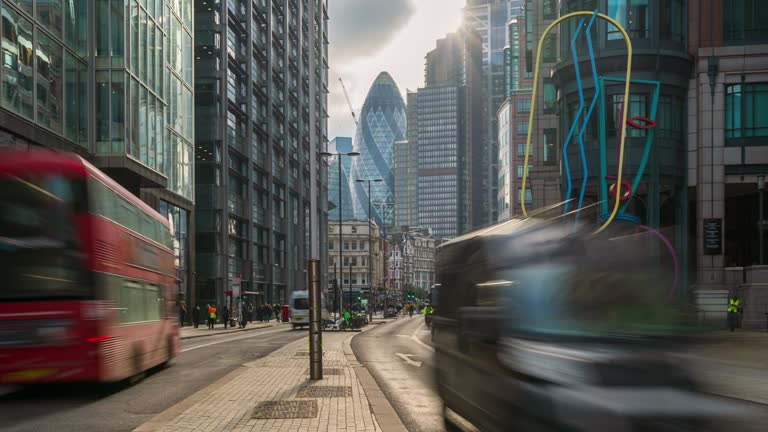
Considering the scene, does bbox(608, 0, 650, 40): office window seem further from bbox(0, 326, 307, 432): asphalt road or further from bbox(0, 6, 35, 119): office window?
bbox(0, 326, 307, 432): asphalt road

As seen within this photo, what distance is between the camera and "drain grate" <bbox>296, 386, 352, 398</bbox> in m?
11.6

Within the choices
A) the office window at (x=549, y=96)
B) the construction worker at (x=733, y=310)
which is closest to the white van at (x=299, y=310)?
the office window at (x=549, y=96)

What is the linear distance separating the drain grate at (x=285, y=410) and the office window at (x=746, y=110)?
116 feet

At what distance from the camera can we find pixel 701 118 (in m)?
39.7

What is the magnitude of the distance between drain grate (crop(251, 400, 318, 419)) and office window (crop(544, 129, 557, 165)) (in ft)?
161

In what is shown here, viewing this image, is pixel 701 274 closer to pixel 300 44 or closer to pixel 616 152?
pixel 616 152

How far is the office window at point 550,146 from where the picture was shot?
189 feet

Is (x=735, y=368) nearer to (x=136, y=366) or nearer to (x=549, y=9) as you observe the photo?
→ (x=136, y=366)

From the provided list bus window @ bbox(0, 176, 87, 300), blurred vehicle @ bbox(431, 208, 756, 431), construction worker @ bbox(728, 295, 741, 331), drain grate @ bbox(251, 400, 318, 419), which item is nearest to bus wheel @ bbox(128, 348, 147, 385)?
bus window @ bbox(0, 176, 87, 300)

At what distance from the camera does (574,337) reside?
5.87 metres

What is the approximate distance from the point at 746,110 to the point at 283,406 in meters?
36.2

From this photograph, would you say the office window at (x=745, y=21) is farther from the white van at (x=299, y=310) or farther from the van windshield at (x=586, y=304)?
the van windshield at (x=586, y=304)

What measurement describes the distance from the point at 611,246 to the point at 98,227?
796 cm

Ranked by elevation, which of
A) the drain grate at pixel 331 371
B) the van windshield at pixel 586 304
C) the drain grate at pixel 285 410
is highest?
the van windshield at pixel 586 304
